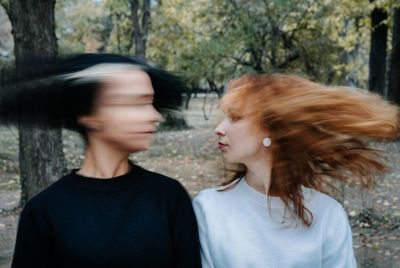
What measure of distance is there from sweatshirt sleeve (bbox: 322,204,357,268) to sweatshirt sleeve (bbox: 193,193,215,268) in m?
0.44

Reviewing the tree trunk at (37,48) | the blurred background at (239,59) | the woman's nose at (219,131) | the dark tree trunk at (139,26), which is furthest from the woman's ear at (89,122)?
the dark tree trunk at (139,26)

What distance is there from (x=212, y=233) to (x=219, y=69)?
13.4 meters

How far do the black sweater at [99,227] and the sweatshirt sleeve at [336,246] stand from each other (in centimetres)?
60

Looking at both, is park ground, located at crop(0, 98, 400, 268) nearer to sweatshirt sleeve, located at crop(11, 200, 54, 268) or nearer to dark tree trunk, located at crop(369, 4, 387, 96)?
sweatshirt sleeve, located at crop(11, 200, 54, 268)

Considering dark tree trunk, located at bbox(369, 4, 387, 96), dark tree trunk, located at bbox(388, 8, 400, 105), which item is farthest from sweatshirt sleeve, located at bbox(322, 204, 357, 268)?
dark tree trunk, located at bbox(369, 4, 387, 96)

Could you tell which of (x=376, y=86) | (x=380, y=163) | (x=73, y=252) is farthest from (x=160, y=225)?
(x=376, y=86)

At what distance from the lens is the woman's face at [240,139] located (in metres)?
2.02

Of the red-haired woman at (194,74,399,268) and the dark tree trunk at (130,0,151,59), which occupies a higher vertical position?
the dark tree trunk at (130,0,151,59)

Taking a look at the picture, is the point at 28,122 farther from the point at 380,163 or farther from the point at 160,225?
the point at 380,163

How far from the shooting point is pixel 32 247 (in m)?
1.66

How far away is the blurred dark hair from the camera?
1700 millimetres

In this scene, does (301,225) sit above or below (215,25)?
below

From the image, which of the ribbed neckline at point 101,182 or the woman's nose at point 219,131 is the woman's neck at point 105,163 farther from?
the woman's nose at point 219,131

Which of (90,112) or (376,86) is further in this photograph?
(376,86)
